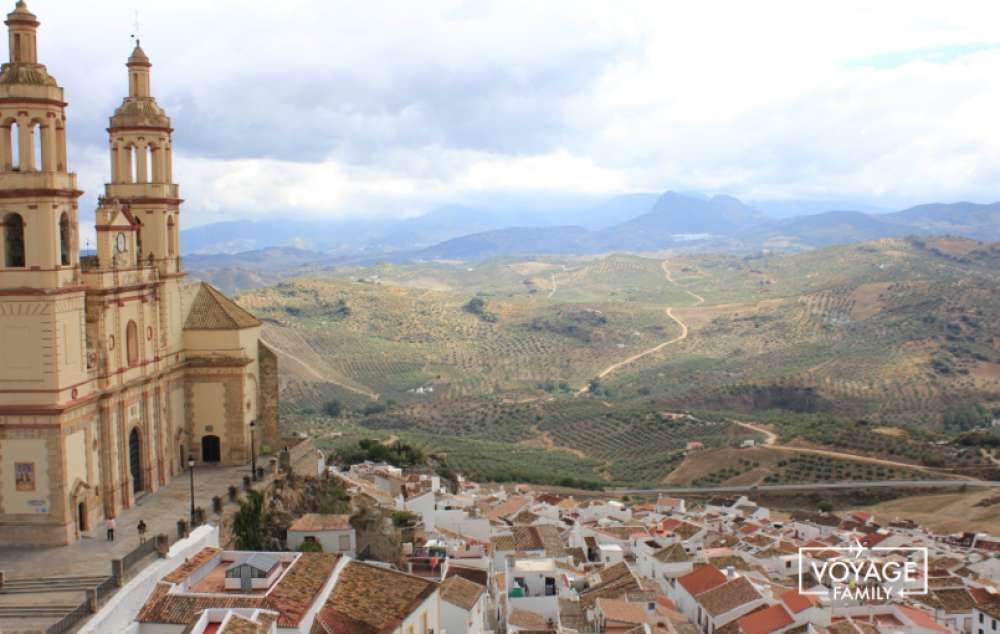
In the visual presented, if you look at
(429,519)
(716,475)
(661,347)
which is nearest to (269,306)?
(661,347)

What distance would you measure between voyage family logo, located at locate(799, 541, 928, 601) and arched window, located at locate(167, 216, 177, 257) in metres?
19.4

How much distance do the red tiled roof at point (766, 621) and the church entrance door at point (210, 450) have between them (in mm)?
14732

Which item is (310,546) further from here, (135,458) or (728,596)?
(728,596)

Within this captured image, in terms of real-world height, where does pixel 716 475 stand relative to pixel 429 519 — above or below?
below

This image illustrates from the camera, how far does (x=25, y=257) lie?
67.6 feet

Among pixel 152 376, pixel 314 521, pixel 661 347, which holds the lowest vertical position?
pixel 661 347

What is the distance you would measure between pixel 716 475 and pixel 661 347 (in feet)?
183

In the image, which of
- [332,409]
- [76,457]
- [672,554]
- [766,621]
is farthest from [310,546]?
[332,409]

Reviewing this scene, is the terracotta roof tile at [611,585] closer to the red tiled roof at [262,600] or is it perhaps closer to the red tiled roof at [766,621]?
the red tiled roof at [766,621]

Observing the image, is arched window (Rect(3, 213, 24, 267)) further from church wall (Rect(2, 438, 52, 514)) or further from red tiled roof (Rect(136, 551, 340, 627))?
red tiled roof (Rect(136, 551, 340, 627))

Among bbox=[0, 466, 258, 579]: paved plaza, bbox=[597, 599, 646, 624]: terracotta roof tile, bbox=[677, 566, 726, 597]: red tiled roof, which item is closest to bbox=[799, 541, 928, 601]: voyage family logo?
bbox=[677, 566, 726, 597]: red tiled roof

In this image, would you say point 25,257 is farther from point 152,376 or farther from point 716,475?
point 716,475

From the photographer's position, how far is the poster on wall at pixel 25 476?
20.4m

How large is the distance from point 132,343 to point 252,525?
541cm
